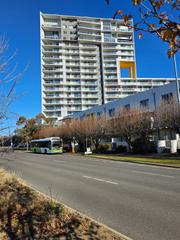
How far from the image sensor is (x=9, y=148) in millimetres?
8188

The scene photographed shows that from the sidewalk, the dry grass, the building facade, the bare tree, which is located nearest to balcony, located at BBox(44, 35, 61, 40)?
the building facade

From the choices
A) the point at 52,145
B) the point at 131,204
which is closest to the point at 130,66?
the point at 52,145

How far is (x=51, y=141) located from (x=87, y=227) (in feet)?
139

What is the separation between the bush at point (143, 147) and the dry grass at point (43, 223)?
96.7 ft

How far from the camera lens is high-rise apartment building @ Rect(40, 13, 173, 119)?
10750cm

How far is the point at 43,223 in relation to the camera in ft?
18.1

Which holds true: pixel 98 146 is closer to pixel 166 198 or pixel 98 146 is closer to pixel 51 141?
pixel 51 141

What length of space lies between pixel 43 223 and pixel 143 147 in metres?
31.3

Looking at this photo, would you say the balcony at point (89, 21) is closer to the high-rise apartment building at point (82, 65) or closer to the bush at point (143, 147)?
the high-rise apartment building at point (82, 65)

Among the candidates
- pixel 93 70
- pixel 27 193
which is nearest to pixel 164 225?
pixel 27 193

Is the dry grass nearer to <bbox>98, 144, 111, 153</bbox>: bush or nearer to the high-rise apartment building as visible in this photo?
<bbox>98, 144, 111, 153</bbox>: bush

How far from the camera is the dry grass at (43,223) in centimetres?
498

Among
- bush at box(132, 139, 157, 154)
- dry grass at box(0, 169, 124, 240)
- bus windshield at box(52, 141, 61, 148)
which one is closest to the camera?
dry grass at box(0, 169, 124, 240)

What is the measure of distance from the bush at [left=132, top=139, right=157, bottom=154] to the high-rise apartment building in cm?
7155
